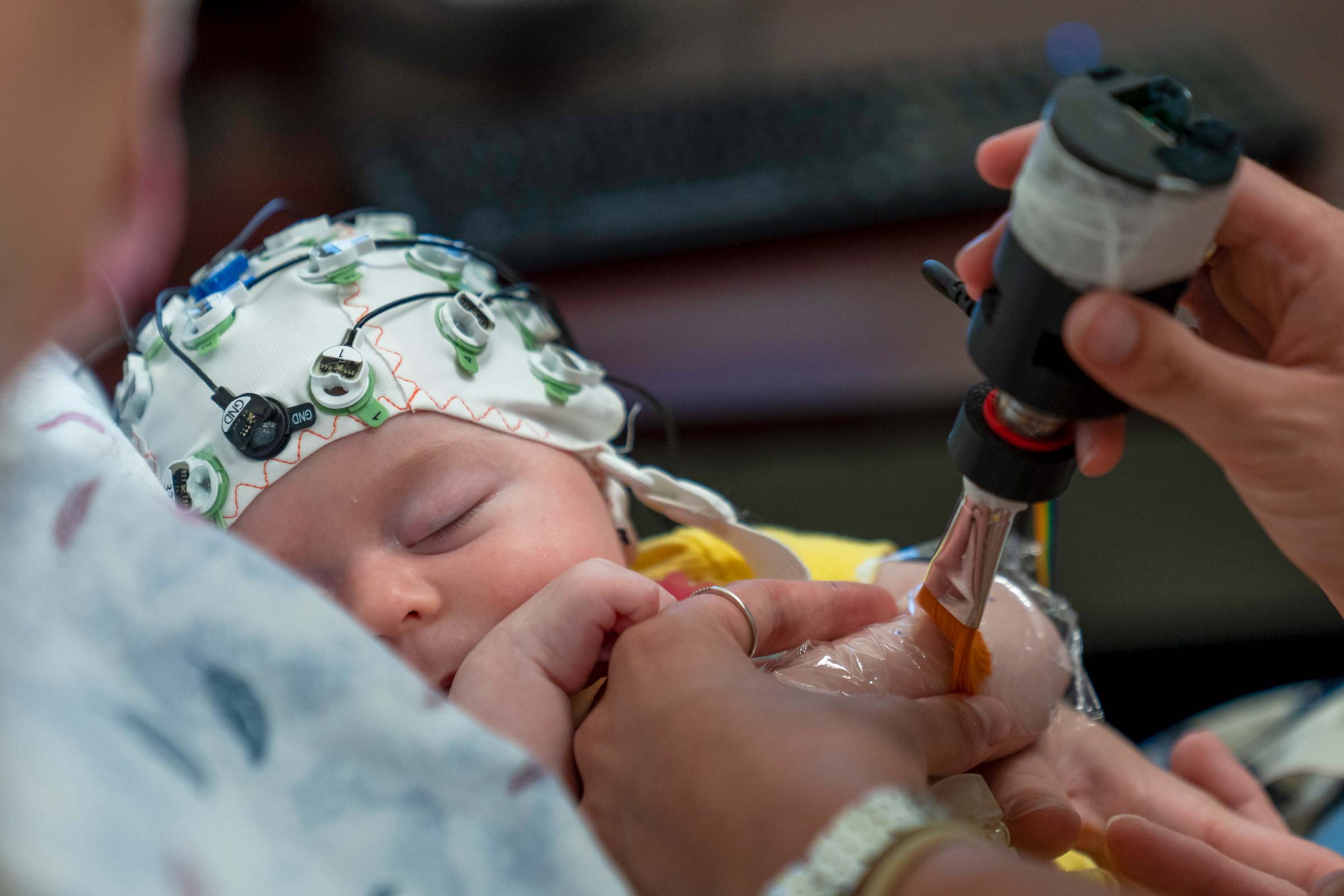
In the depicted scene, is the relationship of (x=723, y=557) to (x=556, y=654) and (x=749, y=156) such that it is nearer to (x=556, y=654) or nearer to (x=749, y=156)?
(x=556, y=654)

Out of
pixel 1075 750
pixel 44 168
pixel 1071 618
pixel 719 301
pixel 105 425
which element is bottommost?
pixel 1075 750

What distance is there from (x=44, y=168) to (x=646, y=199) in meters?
1.03

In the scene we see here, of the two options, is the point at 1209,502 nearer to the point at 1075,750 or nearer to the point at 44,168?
the point at 1075,750

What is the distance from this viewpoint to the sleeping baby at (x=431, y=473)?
0.80m

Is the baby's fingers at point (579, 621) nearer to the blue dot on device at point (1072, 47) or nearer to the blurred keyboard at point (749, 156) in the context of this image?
the blurred keyboard at point (749, 156)

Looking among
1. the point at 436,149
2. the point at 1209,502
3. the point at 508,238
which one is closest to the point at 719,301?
the point at 508,238

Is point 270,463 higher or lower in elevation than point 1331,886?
higher

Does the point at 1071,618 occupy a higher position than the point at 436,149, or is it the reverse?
the point at 436,149

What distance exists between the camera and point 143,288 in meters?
1.40

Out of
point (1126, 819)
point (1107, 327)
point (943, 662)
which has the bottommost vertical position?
point (1126, 819)

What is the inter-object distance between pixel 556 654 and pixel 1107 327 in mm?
416

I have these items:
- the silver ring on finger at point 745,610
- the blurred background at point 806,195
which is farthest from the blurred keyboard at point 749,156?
the silver ring on finger at point 745,610

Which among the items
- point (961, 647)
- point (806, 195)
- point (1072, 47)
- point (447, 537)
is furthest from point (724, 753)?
point (1072, 47)

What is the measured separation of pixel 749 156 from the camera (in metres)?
1.45
